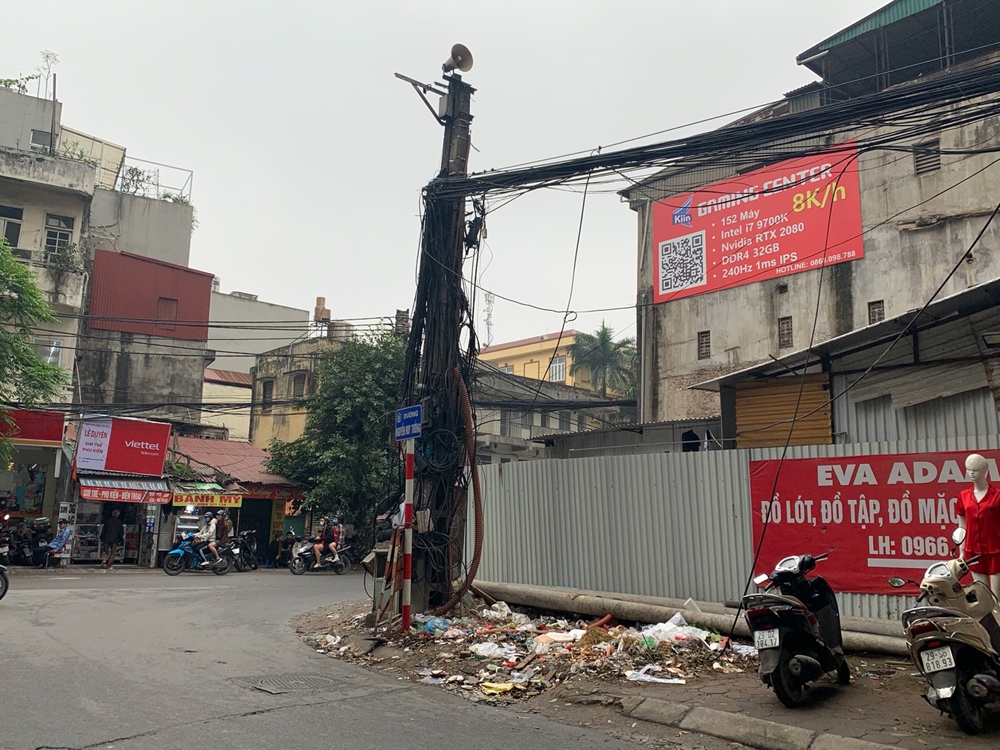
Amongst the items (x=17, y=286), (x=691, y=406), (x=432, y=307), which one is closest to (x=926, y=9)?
(x=691, y=406)

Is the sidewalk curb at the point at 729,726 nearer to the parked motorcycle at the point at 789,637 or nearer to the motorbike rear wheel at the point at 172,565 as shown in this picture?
the parked motorcycle at the point at 789,637

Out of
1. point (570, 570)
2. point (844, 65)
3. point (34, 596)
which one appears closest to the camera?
point (570, 570)

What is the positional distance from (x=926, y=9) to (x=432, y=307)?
66.4 ft

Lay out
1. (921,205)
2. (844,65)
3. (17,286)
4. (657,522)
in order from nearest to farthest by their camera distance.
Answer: (657,522)
(17,286)
(921,205)
(844,65)

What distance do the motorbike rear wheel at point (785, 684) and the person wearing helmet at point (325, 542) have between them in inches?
700

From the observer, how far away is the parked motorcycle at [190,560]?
801 inches

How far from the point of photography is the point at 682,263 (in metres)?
28.2

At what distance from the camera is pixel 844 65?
25.0 metres

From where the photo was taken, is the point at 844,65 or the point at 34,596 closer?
the point at 34,596

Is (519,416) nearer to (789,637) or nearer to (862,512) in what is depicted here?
(862,512)

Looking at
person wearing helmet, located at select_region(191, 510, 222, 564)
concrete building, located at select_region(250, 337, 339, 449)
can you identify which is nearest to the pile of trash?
person wearing helmet, located at select_region(191, 510, 222, 564)

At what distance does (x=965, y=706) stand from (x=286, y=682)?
219 inches

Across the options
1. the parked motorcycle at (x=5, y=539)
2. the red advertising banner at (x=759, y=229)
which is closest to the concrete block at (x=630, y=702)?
the parked motorcycle at (x=5, y=539)

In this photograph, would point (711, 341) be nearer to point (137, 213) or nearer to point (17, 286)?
point (17, 286)
